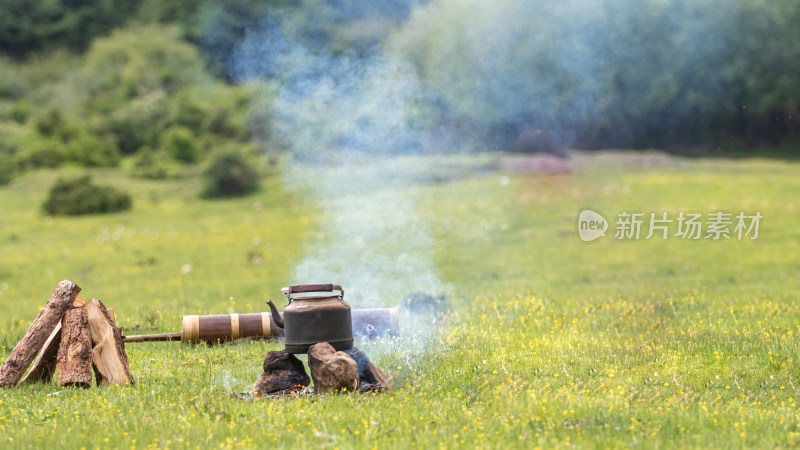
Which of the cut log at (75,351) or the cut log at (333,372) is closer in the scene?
the cut log at (333,372)

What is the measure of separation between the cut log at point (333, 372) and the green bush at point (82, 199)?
30.8m

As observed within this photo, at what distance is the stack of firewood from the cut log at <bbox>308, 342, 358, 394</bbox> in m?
2.39

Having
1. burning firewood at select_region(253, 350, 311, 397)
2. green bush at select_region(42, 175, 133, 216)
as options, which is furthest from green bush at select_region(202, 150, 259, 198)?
burning firewood at select_region(253, 350, 311, 397)

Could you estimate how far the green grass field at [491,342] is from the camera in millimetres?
8148

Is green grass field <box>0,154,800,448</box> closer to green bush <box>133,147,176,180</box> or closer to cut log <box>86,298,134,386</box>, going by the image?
cut log <box>86,298,134,386</box>

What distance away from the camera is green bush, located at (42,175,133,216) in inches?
1479

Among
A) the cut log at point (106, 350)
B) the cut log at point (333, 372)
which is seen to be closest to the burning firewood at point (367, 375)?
the cut log at point (333, 372)

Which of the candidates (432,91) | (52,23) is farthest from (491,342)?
(52,23)

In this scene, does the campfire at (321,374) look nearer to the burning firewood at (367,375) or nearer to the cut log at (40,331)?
the burning firewood at (367,375)

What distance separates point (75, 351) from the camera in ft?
33.3

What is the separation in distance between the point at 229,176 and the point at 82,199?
6.40m

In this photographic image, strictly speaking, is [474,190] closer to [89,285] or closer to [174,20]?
[89,285]

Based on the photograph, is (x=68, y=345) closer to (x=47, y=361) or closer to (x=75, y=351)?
(x=75, y=351)

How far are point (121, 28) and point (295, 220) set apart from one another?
61123 mm
